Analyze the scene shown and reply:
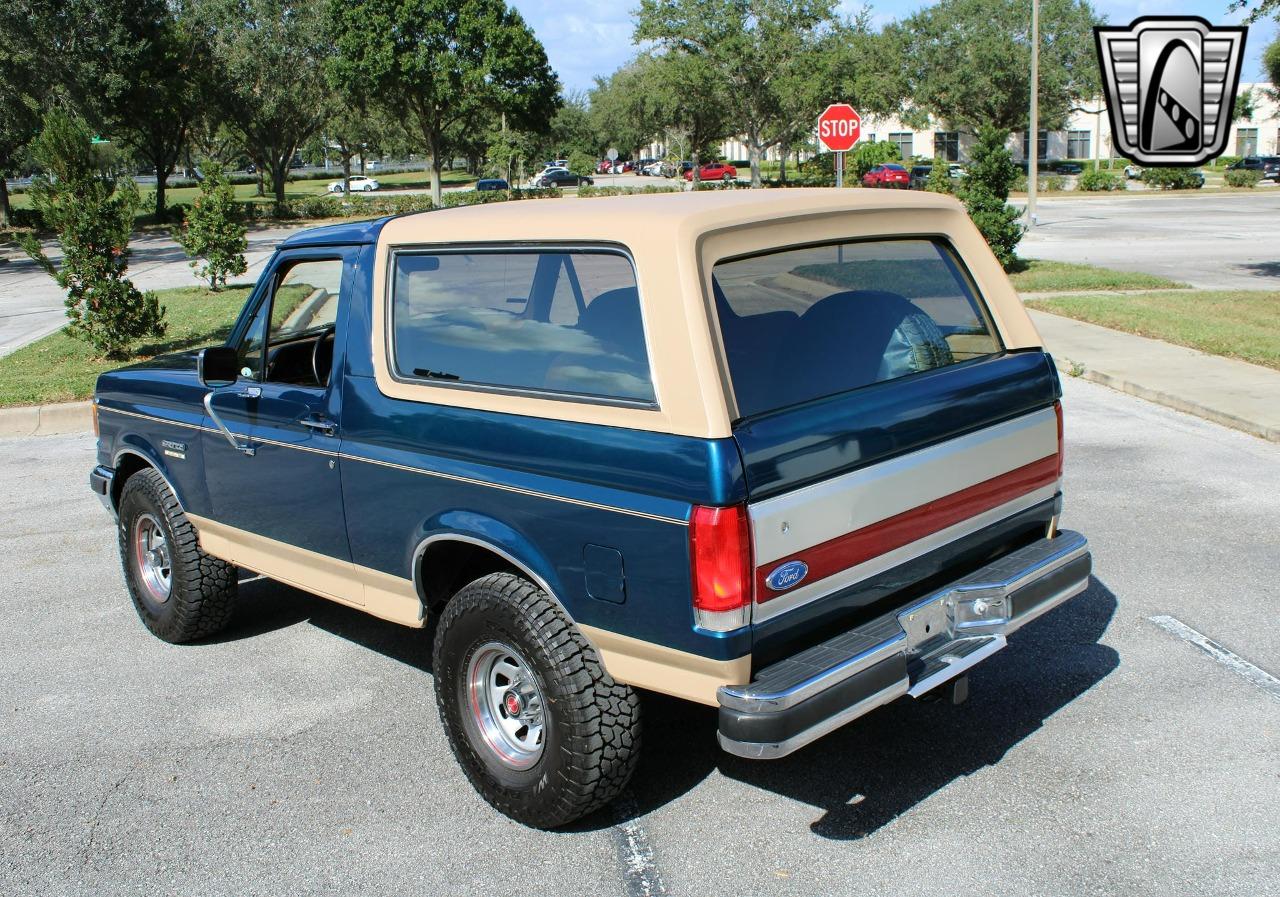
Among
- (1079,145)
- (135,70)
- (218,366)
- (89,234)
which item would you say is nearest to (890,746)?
(218,366)

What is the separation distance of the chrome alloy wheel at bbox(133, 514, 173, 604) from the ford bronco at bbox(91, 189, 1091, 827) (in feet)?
3.41

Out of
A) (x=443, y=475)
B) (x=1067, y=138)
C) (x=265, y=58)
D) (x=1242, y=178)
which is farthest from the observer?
(x=1067, y=138)

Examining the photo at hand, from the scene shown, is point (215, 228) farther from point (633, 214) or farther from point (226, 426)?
point (633, 214)

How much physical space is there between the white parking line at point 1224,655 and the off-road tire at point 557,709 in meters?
2.71

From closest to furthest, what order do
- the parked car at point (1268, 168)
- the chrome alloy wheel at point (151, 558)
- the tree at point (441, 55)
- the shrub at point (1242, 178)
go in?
the chrome alloy wheel at point (151, 558) < the tree at point (441, 55) < the shrub at point (1242, 178) < the parked car at point (1268, 168)

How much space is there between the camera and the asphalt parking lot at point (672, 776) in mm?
3543

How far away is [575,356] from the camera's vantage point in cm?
365

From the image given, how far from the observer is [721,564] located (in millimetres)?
3131

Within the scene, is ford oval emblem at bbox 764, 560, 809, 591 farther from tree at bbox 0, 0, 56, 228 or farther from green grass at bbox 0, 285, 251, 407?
tree at bbox 0, 0, 56, 228

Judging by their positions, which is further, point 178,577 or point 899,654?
point 178,577

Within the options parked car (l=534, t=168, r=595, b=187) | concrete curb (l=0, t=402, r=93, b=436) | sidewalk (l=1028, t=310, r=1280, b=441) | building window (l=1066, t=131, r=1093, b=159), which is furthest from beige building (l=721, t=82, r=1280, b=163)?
concrete curb (l=0, t=402, r=93, b=436)

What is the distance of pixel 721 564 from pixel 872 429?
0.71 meters

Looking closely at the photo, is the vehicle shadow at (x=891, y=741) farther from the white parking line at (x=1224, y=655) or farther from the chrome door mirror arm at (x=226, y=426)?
the chrome door mirror arm at (x=226, y=426)

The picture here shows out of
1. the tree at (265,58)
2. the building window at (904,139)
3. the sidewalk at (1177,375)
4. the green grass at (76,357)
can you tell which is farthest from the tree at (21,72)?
the building window at (904,139)
